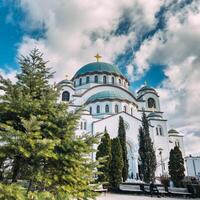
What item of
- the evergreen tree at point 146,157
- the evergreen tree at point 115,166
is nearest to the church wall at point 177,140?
the evergreen tree at point 146,157

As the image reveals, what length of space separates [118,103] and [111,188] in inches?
639

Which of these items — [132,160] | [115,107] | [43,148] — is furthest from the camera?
[115,107]

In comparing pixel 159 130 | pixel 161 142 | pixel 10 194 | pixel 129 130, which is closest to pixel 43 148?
pixel 10 194

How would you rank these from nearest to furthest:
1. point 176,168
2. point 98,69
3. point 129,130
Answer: point 176,168 → point 129,130 → point 98,69

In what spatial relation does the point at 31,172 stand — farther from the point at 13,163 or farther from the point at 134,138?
the point at 134,138

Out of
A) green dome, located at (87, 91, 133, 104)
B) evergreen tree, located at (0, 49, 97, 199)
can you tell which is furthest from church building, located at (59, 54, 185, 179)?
evergreen tree, located at (0, 49, 97, 199)

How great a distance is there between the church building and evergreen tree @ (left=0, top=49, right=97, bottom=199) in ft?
50.6

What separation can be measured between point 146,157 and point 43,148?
20.7m

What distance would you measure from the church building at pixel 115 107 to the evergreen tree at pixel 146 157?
6.65 feet

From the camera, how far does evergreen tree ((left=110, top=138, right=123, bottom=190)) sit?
49.4ft

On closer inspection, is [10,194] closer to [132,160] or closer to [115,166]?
[115,166]

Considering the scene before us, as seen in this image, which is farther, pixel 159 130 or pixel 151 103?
pixel 151 103

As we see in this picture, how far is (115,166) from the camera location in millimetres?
16188

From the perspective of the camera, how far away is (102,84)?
3416 cm
